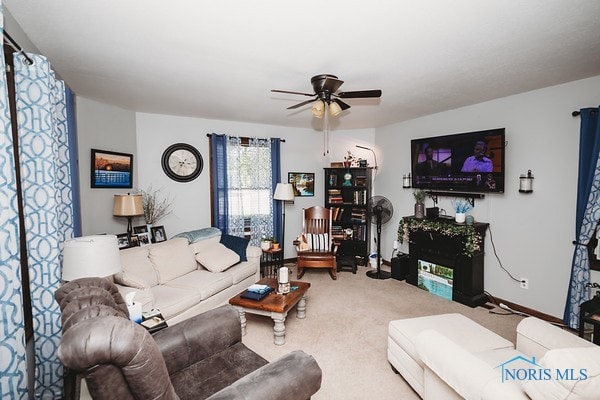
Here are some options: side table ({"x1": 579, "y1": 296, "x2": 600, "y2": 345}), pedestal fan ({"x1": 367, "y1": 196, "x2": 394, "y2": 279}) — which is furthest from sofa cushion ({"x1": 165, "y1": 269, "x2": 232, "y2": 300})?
side table ({"x1": 579, "y1": 296, "x2": 600, "y2": 345})

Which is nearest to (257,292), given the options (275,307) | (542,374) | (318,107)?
(275,307)

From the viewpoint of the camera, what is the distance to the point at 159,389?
996 mm

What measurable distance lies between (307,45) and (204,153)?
9.75ft

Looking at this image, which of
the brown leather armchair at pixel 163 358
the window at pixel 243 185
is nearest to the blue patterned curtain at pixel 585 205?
the brown leather armchair at pixel 163 358

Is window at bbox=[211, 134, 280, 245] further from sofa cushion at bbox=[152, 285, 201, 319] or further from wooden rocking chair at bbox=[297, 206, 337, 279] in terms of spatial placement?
sofa cushion at bbox=[152, 285, 201, 319]

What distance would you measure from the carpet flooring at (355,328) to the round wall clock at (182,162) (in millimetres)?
2390

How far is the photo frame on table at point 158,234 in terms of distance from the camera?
13.1ft

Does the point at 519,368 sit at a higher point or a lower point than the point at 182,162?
lower

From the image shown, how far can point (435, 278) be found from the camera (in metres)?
3.81

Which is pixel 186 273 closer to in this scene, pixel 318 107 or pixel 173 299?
pixel 173 299

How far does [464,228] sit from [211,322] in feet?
9.92

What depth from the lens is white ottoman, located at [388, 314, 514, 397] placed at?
1.93 m

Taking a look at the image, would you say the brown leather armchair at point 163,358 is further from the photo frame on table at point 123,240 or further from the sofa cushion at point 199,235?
the photo frame on table at point 123,240

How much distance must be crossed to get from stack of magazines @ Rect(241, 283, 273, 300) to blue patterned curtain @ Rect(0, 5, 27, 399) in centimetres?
164
